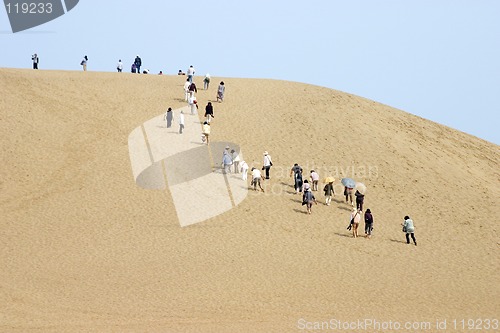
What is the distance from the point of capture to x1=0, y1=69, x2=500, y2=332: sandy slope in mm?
20188

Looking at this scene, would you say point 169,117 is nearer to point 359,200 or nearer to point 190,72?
point 190,72

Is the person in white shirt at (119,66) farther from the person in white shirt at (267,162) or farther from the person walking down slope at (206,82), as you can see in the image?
the person in white shirt at (267,162)

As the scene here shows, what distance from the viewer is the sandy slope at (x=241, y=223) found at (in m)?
20.2

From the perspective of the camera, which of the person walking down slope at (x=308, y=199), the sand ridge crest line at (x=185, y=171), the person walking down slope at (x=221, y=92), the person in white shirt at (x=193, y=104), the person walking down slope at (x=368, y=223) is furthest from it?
the person walking down slope at (x=221, y=92)

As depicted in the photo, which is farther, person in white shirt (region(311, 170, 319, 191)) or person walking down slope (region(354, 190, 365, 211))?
person in white shirt (region(311, 170, 319, 191))

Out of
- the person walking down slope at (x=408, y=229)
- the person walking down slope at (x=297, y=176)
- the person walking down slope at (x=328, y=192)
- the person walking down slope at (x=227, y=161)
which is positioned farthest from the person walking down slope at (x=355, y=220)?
the person walking down slope at (x=227, y=161)

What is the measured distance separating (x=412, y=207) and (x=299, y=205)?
18.2ft

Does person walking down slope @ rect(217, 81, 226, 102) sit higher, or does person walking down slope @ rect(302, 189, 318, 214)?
person walking down slope @ rect(217, 81, 226, 102)

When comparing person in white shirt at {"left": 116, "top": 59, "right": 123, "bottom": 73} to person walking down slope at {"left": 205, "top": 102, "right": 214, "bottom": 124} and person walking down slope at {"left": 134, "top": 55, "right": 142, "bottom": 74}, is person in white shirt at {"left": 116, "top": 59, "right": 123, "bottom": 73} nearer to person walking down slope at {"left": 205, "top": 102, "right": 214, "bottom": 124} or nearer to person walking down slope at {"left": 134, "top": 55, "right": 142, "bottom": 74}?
person walking down slope at {"left": 134, "top": 55, "right": 142, "bottom": 74}

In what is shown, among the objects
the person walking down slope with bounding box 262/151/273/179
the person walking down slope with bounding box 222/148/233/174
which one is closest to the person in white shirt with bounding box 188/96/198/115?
the person walking down slope with bounding box 222/148/233/174

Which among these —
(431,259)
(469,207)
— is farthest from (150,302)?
(469,207)

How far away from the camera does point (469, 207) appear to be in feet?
110

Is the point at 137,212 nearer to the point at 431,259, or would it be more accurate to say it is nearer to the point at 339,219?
the point at 339,219

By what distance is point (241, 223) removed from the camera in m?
28.9
